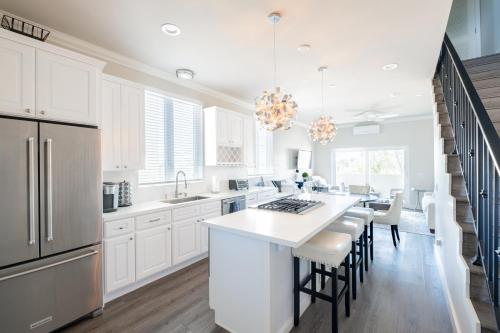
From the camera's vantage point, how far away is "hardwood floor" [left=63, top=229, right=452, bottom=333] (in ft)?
6.73

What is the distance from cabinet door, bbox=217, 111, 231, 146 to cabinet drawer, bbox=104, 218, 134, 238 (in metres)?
2.11

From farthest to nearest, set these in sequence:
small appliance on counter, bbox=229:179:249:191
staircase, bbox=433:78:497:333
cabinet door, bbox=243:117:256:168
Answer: cabinet door, bbox=243:117:256:168 < small appliance on counter, bbox=229:179:249:191 < staircase, bbox=433:78:497:333

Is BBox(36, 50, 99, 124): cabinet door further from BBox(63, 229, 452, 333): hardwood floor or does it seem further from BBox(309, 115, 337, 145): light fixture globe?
BBox(309, 115, 337, 145): light fixture globe

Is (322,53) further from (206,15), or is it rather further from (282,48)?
(206,15)

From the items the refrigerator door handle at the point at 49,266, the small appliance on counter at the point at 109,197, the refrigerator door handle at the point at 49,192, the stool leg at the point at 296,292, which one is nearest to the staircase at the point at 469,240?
the stool leg at the point at 296,292

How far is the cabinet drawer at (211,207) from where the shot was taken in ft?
11.4

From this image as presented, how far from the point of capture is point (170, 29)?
243cm

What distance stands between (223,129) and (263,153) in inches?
76.7

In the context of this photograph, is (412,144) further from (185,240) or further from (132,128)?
(132,128)

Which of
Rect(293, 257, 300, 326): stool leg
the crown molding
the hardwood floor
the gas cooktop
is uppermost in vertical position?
the crown molding

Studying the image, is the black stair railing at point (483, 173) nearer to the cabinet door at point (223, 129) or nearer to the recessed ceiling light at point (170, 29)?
the recessed ceiling light at point (170, 29)

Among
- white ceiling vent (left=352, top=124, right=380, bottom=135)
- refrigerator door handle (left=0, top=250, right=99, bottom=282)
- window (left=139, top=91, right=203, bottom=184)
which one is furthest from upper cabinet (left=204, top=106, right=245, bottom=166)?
white ceiling vent (left=352, top=124, right=380, bottom=135)

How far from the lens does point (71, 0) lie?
202 centimetres

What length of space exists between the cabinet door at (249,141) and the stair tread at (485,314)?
3891 millimetres
